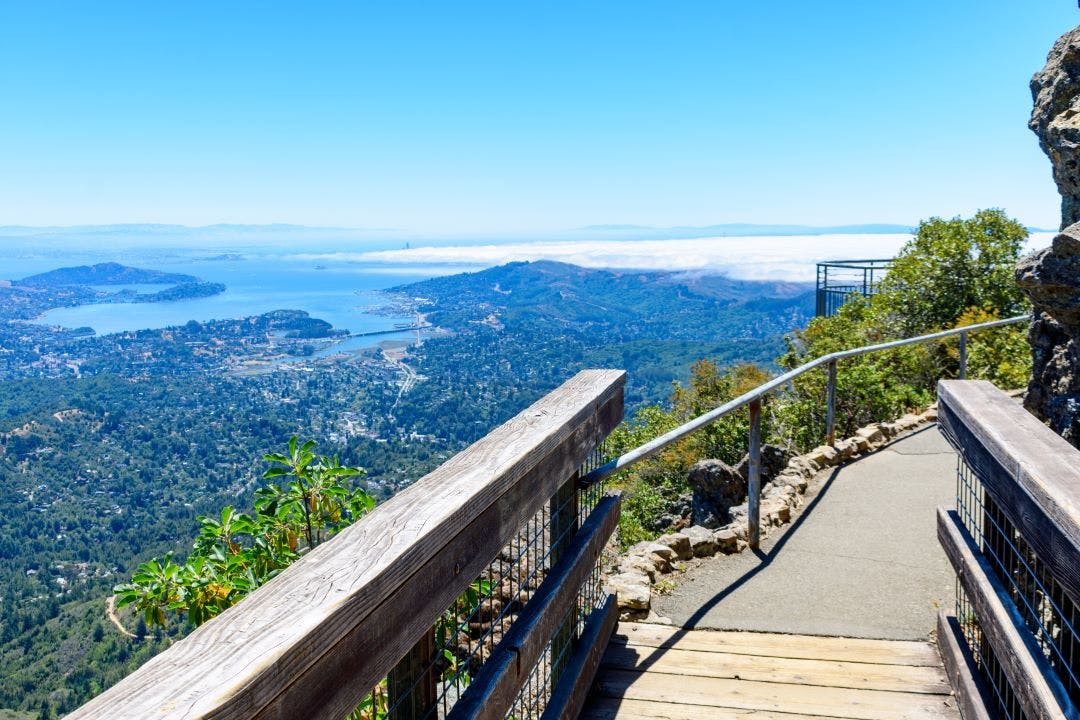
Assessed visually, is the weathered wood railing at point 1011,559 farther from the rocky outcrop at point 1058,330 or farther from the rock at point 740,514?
the rock at point 740,514

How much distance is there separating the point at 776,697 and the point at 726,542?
5.84ft

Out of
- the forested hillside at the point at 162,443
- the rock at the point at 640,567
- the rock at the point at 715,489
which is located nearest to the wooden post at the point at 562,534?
the rock at the point at 640,567

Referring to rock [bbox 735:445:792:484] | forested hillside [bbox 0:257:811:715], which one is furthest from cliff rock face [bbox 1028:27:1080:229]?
forested hillside [bbox 0:257:811:715]

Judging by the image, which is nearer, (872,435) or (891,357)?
(872,435)

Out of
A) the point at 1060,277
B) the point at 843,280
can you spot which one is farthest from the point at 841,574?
the point at 843,280

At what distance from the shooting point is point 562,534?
9.14 ft

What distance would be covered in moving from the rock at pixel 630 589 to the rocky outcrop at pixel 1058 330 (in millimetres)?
1984

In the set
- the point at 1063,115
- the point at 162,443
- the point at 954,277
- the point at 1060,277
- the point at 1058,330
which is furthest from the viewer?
the point at 162,443

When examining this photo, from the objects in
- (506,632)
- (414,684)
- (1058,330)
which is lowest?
(506,632)

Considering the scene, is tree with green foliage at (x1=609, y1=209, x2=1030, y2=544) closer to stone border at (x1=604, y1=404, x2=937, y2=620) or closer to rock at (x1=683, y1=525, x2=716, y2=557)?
stone border at (x1=604, y1=404, x2=937, y2=620)

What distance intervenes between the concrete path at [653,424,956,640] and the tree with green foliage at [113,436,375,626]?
1.83 m

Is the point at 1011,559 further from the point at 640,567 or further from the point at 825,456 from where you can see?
the point at 825,456

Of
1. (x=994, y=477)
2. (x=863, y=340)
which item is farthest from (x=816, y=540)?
(x=863, y=340)

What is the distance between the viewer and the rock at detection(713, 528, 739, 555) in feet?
15.7
